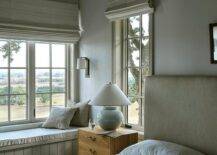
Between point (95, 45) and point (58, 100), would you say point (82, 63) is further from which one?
point (58, 100)

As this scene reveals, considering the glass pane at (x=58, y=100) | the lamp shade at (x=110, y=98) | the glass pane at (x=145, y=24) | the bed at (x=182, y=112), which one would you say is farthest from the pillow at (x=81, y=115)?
the glass pane at (x=145, y=24)

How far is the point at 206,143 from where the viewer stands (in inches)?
111

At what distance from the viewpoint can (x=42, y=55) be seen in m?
4.64

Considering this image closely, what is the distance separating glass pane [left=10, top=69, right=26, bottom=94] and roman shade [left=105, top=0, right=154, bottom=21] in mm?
1465

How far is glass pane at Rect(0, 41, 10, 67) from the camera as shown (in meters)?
4.29

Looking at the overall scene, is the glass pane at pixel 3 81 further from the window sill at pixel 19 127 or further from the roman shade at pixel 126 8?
the roman shade at pixel 126 8

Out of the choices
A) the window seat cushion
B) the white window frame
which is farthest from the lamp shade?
the window seat cushion

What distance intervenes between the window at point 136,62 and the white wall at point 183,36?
0.28 meters

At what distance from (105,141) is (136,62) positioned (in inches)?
42.3

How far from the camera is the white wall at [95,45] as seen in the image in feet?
14.1

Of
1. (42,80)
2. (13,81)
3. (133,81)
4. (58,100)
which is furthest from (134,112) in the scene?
(13,81)

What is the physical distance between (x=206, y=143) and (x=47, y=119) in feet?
7.90

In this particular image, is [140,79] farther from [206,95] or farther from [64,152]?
[64,152]

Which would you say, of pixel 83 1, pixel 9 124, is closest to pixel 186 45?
pixel 83 1
